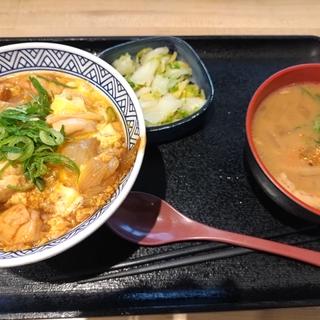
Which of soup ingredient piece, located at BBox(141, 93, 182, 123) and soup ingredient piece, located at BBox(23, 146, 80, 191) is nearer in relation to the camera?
soup ingredient piece, located at BBox(23, 146, 80, 191)

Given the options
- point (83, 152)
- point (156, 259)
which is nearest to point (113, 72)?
point (83, 152)

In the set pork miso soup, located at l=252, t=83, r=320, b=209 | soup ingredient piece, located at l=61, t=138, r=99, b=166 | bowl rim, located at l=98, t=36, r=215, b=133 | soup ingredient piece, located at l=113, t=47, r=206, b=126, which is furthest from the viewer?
soup ingredient piece, located at l=113, t=47, r=206, b=126

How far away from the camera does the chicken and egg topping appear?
1.28m

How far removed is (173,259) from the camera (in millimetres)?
1468

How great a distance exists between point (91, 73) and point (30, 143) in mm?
392

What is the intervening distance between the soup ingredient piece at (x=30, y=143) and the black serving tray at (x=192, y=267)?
0.33 metres

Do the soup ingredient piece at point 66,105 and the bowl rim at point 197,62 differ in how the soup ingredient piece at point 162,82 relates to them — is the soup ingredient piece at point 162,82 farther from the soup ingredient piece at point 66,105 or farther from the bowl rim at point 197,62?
the soup ingredient piece at point 66,105

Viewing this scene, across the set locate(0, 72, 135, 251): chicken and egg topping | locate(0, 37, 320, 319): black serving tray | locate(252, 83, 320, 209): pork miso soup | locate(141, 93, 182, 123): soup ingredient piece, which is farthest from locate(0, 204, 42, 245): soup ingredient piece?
locate(252, 83, 320, 209): pork miso soup

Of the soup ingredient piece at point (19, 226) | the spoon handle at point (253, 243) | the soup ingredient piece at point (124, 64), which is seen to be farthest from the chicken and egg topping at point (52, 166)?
the soup ingredient piece at point (124, 64)

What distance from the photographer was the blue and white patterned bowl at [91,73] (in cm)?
127

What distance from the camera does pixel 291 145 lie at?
157cm

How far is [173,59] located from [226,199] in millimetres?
774

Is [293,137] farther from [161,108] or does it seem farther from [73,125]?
[73,125]

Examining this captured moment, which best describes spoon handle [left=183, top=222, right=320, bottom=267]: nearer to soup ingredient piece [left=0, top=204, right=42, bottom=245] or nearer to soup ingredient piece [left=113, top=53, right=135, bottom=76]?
soup ingredient piece [left=0, top=204, right=42, bottom=245]
